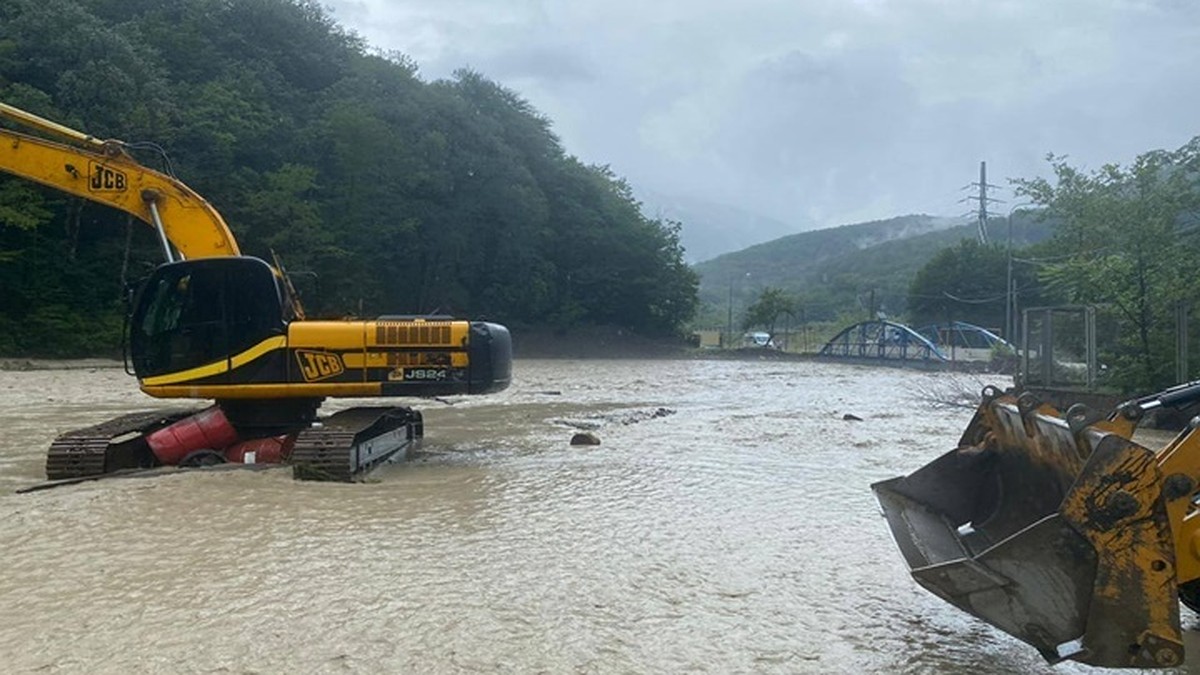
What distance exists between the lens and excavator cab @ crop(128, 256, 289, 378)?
9344mm

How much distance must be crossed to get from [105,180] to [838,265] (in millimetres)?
129812

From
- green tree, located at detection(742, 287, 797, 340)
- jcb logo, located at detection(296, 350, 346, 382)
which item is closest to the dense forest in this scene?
green tree, located at detection(742, 287, 797, 340)

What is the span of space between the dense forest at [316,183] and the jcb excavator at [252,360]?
1503 cm

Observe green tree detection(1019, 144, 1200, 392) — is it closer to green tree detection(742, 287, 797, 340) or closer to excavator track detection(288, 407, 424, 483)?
excavator track detection(288, 407, 424, 483)

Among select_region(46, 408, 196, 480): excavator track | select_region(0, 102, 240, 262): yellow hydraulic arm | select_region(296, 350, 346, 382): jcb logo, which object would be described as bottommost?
select_region(46, 408, 196, 480): excavator track

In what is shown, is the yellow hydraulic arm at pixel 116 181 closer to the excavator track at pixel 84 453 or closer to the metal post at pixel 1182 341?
the excavator track at pixel 84 453

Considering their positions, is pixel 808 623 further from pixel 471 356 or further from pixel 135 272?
pixel 135 272

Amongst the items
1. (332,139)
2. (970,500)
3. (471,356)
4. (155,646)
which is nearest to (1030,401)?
(970,500)

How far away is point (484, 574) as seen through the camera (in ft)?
17.3

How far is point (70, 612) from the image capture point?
4.39m

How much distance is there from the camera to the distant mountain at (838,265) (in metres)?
103

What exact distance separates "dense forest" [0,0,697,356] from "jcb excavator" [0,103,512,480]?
49.3 feet

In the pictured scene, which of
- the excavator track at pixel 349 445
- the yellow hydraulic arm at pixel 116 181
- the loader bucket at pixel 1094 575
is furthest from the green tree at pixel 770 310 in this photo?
the loader bucket at pixel 1094 575

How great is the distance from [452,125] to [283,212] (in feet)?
52.7
